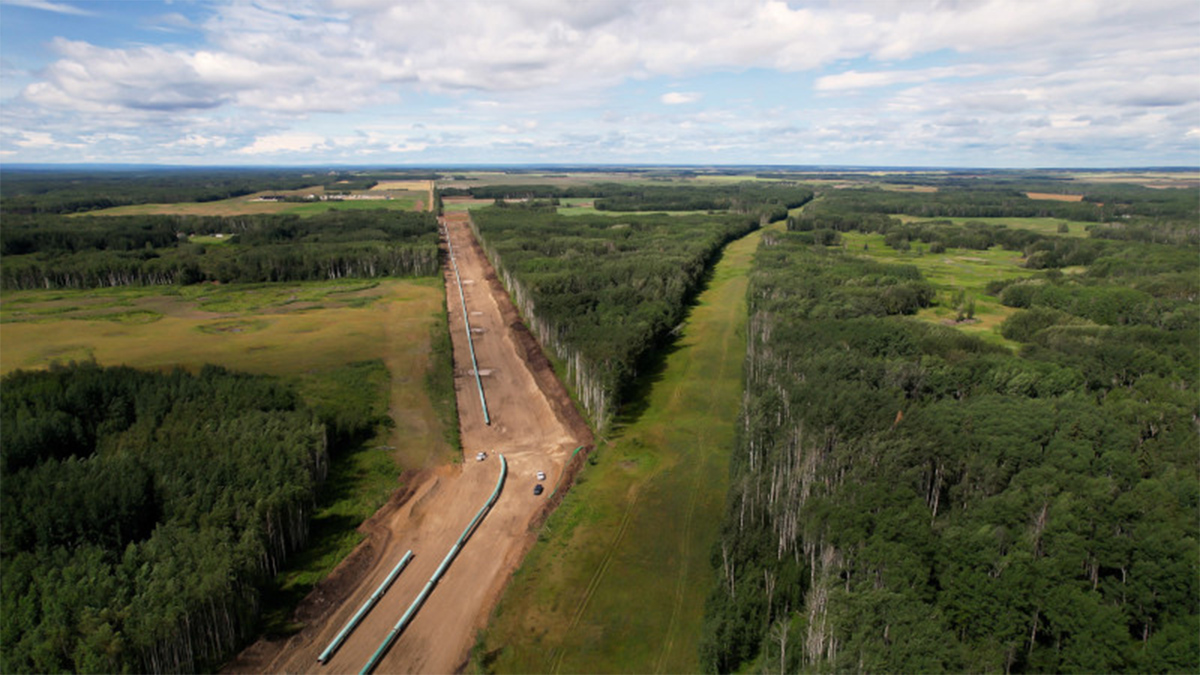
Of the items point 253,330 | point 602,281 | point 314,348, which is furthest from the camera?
point 602,281

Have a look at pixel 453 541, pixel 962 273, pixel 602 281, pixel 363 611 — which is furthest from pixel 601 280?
pixel 962 273

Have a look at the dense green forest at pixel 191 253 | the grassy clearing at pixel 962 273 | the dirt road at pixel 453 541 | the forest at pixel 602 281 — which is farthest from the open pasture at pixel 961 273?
the dense green forest at pixel 191 253

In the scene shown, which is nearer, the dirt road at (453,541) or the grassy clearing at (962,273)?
the dirt road at (453,541)

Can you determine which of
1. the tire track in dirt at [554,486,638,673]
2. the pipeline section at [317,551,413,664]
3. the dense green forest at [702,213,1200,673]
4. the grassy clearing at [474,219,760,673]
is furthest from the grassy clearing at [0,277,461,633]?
the dense green forest at [702,213,1200,673]

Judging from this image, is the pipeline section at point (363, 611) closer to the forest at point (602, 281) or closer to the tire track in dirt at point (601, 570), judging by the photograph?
the tire track in dirt at point (601, 570)

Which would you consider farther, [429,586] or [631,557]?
[631,557]

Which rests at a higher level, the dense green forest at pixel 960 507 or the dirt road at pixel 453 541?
the dense green forest at pixel 960 507

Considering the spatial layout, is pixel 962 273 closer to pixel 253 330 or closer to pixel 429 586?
pixel 429 586
